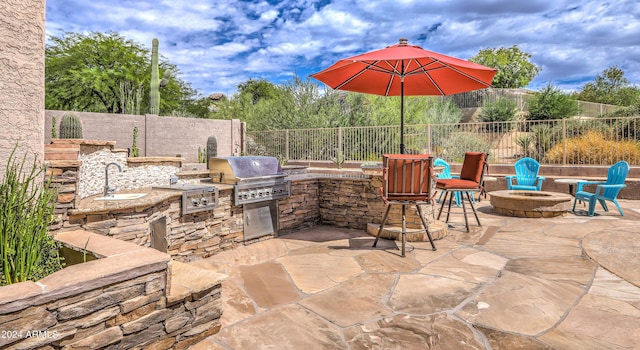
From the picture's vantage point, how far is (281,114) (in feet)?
45.4

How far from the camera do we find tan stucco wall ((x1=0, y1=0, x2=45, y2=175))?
A: 2111 mm

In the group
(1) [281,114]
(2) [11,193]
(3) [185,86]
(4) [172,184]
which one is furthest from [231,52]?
(2) [11,193]

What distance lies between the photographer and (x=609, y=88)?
28.9 meters

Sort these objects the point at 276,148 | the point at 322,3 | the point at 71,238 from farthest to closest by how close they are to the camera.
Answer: the point at 276,148
the point at 322,3
the point at 71,238

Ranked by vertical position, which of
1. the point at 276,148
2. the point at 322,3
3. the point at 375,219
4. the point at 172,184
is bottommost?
the point at 375,219

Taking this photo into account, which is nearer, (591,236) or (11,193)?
(11,193)

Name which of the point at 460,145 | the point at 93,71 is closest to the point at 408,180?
the point at 460,145

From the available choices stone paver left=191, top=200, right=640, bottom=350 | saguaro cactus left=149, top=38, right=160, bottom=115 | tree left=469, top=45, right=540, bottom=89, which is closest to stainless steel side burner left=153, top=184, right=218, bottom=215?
stone paver left=191, top=200, right=640, bottom=350

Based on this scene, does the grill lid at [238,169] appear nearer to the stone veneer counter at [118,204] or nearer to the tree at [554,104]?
the stone veneer counter at [118,204]

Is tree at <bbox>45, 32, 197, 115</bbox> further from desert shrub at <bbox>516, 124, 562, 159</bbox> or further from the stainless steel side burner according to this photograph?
desert shrub at <bbox>516, 124, 562, 159</bbox>

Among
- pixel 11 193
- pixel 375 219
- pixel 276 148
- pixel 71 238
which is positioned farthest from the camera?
pixel 276 148

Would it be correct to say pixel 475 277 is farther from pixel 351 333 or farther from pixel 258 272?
pixel 258 272

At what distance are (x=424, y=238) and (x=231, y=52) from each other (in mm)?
30385

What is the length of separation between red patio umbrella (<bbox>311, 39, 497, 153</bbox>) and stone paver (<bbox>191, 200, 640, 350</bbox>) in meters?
1.78
